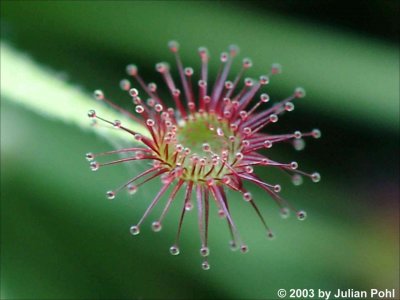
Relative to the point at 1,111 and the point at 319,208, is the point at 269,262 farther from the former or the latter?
the point at 1,111

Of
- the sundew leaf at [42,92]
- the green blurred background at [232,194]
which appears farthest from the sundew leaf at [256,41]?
the sundew leaf at [42,92]

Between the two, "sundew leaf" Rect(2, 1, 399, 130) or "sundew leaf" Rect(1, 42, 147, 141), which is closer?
"sundew leaf" Rect(1, 42, 147, 141)

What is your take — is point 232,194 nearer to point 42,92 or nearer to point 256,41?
point 256,41

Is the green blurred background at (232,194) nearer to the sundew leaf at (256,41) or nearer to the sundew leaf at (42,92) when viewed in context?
the sundew leaf at (256,41)

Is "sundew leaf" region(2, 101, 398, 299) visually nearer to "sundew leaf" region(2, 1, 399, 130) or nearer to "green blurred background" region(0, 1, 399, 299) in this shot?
"green blurred background" region(0, 1, 399, 299)

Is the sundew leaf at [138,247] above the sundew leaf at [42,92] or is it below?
below

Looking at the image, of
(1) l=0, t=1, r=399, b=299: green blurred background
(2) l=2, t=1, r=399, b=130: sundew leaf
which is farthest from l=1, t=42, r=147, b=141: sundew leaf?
(2) l=2, t=1, r=399, b=130: sundew leaf

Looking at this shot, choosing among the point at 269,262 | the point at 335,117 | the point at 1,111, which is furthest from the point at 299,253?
the point at 1,111
